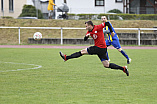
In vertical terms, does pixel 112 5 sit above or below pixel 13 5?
below

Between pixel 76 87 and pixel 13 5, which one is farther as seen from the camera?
pixel 13 5

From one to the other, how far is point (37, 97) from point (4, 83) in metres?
2.02

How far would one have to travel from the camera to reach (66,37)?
101 ft

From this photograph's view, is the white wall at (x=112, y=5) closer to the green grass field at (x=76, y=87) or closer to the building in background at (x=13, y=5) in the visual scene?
the building in background at (x=13, y=5)

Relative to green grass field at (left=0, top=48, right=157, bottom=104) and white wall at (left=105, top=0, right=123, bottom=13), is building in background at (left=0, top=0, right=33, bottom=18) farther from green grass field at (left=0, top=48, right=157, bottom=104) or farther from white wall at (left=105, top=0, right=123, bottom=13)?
green grass field at (left=0, top=48, right=157, bottom=104)

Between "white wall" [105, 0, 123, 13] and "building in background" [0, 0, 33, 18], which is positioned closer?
"building in background" [0, 0, 33, 18]

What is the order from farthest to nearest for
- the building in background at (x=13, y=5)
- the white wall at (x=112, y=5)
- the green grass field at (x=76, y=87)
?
1. the white wall at (x=112, y=5)
2. the building in background at (x=13, y=5)
3. the green grass field at (x=76, y=87)

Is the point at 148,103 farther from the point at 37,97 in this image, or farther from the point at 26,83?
the point at 26,83

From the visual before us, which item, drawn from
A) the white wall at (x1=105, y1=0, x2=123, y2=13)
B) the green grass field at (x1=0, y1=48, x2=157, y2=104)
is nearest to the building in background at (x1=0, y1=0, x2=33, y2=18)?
the white wall at (x1=105, y1=0, x2=123, y2=13)

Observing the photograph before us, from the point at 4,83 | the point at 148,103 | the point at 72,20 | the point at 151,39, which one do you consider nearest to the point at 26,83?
the point at 4,83

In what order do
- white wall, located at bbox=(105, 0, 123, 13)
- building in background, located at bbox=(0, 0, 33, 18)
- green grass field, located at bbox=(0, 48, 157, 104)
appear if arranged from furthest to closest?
white wall, located at bbox=(105, 0, 123, 13) < building in background, located at bbox=(0, 0, 33, 18) < green grass field, located at bbox=(0, 48, 157, 104)

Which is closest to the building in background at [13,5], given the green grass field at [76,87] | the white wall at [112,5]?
the white wall at [112,5]

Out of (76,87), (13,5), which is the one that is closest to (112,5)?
(13,5)

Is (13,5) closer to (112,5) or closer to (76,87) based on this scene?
(112,5)
